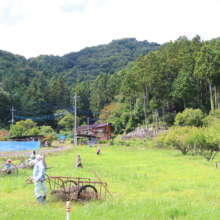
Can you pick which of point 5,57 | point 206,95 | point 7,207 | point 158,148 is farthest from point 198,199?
point 5,57

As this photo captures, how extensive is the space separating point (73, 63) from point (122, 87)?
8467 cm

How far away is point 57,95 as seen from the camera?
80250 mm

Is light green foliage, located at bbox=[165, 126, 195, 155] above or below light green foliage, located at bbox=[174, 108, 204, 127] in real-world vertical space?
below

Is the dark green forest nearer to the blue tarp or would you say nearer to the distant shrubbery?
the distant shrubbery

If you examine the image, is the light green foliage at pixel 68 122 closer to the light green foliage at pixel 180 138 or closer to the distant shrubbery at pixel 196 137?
the distant shrubbery at pixel 196 137

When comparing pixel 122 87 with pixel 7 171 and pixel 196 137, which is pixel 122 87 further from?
pixel 7 171

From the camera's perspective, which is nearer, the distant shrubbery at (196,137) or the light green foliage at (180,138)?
the distant shrubbery at (196,137)

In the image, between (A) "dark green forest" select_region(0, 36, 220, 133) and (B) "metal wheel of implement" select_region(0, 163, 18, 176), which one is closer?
(B) "metal wheel of implement" select_region(0, 163, 18, 176)

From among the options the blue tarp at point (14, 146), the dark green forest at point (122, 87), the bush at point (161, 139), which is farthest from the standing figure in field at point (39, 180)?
the dark green forest at point (122, 87)

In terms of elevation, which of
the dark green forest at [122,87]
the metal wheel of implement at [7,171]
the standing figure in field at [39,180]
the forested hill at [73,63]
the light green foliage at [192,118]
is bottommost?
the metal wheel of implement at [7,171]

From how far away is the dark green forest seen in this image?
41.9m

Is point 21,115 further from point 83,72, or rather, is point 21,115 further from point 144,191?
point 144,191

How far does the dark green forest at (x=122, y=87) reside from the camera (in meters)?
41.9

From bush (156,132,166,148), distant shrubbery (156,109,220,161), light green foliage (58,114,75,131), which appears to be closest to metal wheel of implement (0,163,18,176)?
distant shrubbery (156,109,220,161)
